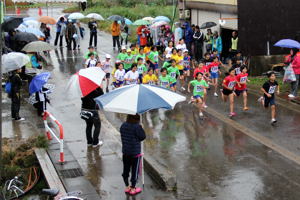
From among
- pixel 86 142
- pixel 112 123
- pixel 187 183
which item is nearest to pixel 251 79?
pixel 112 123

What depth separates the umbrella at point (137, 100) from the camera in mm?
8656

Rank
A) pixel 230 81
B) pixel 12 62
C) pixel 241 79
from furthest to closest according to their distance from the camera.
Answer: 1. pixel 241 79
2. pixel 230 81
3. pixel 12 62

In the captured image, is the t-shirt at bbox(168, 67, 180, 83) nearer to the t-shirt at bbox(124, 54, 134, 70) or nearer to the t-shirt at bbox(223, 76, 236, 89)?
the t-shirt at bbox(223, 76, 236, 89)

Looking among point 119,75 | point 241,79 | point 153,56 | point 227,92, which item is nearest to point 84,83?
point 227,92

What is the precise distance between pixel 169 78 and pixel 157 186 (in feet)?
22.1

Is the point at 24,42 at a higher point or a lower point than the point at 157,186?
higher

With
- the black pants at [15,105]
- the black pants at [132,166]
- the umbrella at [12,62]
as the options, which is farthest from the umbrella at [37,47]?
the black pants at [132,166]

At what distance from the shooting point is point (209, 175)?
10.4m

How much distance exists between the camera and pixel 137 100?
344 inches

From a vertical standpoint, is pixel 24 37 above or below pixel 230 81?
above

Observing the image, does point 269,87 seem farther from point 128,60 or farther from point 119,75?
point 128,60

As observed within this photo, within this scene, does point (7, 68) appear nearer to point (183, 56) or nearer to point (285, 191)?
point (183, 56)

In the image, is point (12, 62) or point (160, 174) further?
point (12, 62)

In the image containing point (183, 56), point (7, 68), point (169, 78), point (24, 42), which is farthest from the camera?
point (24, 42)
